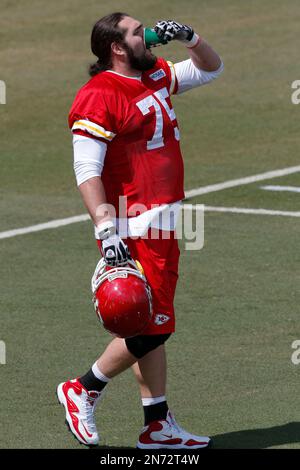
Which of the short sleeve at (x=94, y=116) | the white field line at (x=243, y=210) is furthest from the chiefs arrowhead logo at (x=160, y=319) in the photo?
the white field line at (x=243, y=210)

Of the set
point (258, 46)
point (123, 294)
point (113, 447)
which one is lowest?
point (113, 447)

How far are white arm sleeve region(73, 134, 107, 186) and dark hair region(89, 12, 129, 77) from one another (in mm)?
568

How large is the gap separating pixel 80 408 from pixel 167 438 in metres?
0.54

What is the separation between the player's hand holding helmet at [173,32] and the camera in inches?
316

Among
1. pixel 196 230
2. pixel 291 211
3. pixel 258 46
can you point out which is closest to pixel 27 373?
pixel 196 230

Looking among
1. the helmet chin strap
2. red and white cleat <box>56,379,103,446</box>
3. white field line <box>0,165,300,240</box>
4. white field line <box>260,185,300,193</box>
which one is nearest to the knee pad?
the helmet chin strap

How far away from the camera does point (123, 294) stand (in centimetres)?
768

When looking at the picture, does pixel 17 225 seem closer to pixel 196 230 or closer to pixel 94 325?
pixel 196 230

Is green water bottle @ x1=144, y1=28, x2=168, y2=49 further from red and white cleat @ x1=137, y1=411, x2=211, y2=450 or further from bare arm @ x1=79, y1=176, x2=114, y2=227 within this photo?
red and white cleat @ x1=137, y1=411, x2=211, y2=450

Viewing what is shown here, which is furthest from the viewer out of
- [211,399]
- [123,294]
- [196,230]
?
[196,230]

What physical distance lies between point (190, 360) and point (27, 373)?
1127 mm

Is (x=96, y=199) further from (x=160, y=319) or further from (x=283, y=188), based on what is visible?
(x=283, y=188)

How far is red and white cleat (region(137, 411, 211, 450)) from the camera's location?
26.0 feet

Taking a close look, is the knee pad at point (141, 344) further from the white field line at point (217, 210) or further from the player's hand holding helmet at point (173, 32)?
the white field line at point (217, 210)
